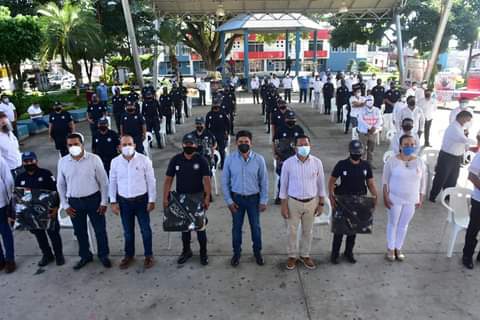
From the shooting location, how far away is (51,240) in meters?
4.86

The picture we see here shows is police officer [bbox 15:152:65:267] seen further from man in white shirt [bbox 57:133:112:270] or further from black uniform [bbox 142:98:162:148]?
black uniform [bbox 142:98:162:148]

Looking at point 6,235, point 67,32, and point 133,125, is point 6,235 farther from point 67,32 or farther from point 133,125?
point 67,32

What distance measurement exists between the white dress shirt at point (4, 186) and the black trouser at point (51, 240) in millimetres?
500

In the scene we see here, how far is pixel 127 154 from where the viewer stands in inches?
177

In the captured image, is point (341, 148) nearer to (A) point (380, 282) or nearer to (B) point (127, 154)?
(A) point (380, 282)

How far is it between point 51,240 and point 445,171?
5.92 meters

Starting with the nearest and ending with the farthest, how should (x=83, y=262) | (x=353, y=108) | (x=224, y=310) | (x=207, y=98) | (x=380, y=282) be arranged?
(x=224, y=310) < (x=380, y=282) < (x=83, y=262) < (x=353, y=108) < (x=207, y=98)

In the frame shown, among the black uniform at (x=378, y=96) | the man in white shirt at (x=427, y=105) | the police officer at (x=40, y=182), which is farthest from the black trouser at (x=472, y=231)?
the black uniform at (x=378, y=96)

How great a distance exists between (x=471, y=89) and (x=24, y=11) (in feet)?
91.6

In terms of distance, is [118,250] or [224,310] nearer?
[224,310]

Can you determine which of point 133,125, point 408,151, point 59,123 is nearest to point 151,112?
point 133,125

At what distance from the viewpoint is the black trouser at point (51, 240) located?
15.6ft

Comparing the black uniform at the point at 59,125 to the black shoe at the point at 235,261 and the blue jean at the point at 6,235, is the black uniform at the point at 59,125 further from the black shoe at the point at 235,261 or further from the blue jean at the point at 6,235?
the black shoe at the point at 235,261

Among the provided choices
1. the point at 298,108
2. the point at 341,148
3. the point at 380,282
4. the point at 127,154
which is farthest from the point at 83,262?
the point at 298,108
